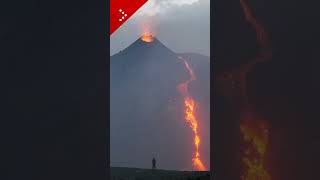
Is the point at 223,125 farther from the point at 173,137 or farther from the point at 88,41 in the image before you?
the point at 173,137

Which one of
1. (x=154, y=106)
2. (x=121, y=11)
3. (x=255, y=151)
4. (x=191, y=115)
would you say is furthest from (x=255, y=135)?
(x=154, y=106)

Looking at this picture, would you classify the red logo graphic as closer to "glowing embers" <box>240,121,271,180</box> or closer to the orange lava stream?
the orange lava stream

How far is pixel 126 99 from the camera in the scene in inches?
457

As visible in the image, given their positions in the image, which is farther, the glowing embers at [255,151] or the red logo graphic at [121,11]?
the red logo graphic at [121,11]

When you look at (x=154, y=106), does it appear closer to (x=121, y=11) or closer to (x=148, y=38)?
(x=148, y=38)

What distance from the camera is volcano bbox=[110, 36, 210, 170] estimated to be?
9188 mm

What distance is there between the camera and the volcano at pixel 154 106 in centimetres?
919

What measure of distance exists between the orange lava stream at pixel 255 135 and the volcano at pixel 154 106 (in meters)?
5.17

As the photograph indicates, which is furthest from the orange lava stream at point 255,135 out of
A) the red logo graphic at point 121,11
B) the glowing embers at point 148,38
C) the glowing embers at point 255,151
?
the glowing embers at point 148,38

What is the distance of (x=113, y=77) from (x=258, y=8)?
31.2 feet

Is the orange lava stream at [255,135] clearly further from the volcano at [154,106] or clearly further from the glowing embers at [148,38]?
the glowing embers at [148,38]

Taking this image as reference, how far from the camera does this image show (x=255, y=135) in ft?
9.48

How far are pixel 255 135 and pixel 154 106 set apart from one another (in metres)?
7.71

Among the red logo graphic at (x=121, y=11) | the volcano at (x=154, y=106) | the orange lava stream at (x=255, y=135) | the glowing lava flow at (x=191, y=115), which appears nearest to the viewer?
the orange lava stream at (x=255, y=135)
